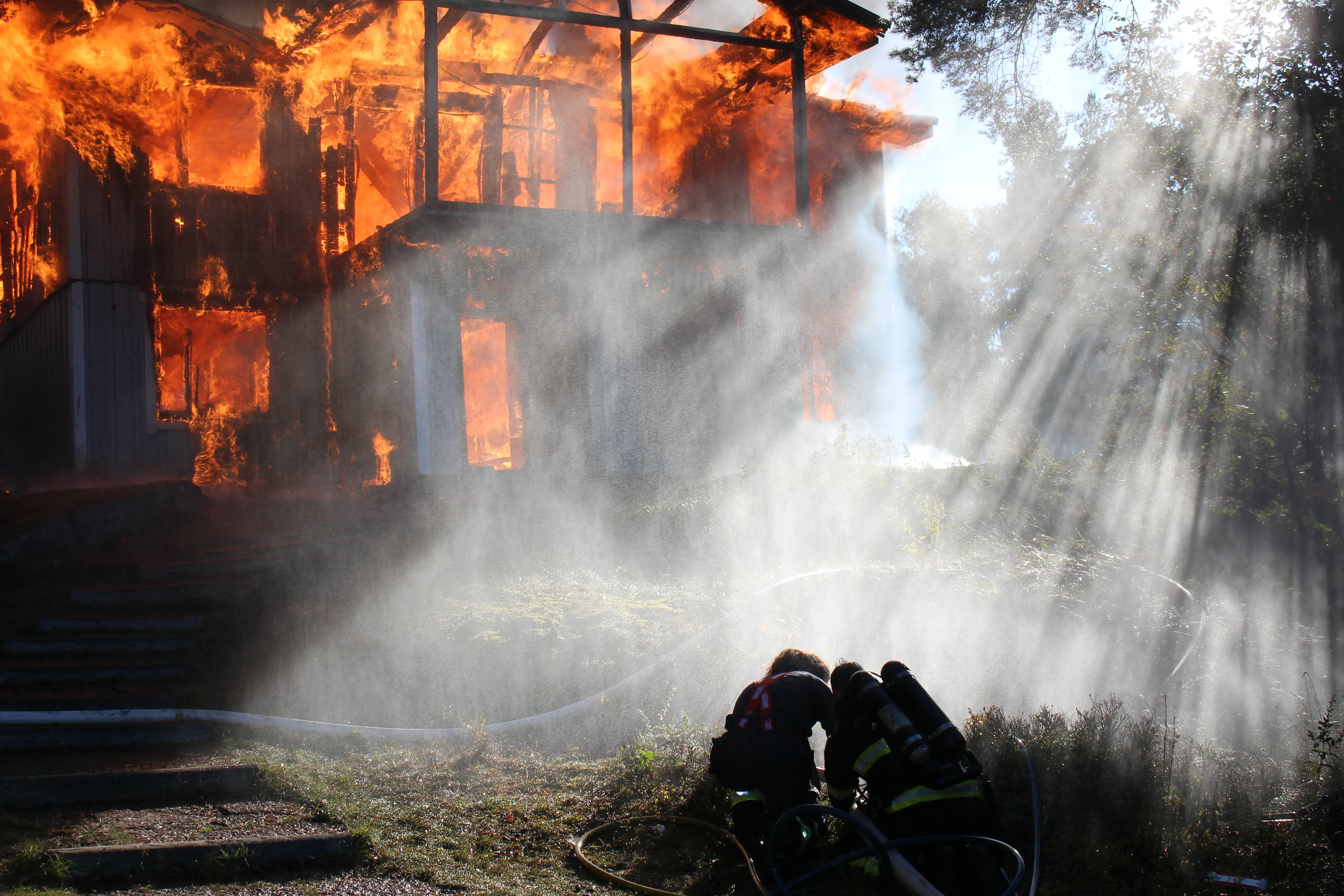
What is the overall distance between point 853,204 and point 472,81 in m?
9.08

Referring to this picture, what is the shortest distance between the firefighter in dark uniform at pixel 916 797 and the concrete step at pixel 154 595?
5.99 m

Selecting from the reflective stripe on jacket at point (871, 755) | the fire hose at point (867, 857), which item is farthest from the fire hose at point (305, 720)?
the reflective stripe on jacket at point (871, 755)

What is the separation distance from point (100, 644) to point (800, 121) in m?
9.98

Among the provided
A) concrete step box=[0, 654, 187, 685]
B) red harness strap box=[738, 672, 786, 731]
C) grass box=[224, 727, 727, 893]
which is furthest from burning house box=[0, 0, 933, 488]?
red harness strap box=[738, 672, 786, 731]

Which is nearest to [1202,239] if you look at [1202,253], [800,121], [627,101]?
[1202,253]

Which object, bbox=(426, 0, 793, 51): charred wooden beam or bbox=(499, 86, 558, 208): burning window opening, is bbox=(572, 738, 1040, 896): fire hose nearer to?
bbox=(426, 0, 793, 51): charred wooden beam

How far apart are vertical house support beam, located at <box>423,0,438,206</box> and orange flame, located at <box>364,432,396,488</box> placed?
3858 mm

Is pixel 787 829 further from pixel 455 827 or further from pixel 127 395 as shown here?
pixel 127 395

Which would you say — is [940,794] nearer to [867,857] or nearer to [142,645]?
[867,857]

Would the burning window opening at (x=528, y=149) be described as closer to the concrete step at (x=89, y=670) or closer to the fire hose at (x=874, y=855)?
the concrete step at (x=89, y=670)

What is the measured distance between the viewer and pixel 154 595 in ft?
25.7

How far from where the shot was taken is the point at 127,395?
40.2 feet

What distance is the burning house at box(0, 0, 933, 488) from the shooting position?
1200cm

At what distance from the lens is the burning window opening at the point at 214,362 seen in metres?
13.0
